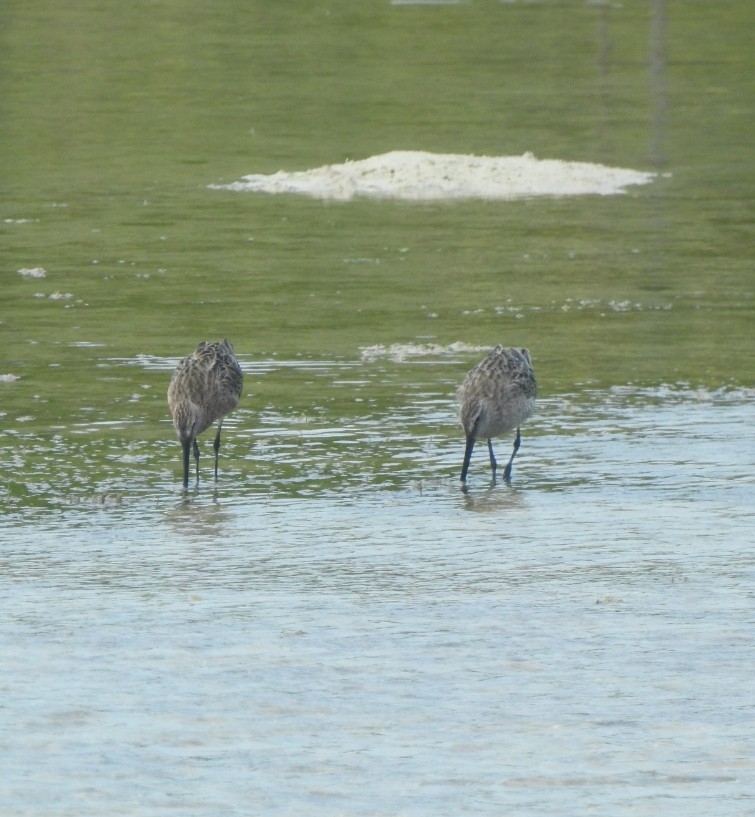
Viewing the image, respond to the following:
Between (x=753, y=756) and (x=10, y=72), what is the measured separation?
1376 inches

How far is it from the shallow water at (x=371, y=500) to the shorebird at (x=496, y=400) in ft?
1.01

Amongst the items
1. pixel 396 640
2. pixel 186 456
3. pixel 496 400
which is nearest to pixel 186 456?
pixel 186 456

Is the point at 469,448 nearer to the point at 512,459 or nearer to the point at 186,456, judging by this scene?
the point at 512,459

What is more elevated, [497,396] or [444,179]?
[444,179]

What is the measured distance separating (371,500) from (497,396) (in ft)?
4.30

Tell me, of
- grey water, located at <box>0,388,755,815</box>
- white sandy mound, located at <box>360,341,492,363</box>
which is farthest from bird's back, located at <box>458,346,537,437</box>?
white sandy mound, located at <box>360,341,492,363</box>

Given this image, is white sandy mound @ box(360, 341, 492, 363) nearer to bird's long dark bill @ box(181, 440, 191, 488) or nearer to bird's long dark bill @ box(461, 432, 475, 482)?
bird's long dark bill @ box(461, 432, 475, 482)

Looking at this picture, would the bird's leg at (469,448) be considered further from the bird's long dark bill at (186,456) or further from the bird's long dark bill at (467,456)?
the bird's long dark bill at (186,456)

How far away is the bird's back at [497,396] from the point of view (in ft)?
40.7

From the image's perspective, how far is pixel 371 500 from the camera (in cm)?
1160

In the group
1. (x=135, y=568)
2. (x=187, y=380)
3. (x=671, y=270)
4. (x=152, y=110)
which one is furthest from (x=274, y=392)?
(x=152, y=110)

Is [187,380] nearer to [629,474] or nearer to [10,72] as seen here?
[629,474]

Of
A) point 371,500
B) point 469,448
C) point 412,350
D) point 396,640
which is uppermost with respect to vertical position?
point 412,350

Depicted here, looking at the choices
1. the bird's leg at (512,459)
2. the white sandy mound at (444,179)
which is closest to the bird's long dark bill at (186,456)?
the bird's leg at (512,459)
